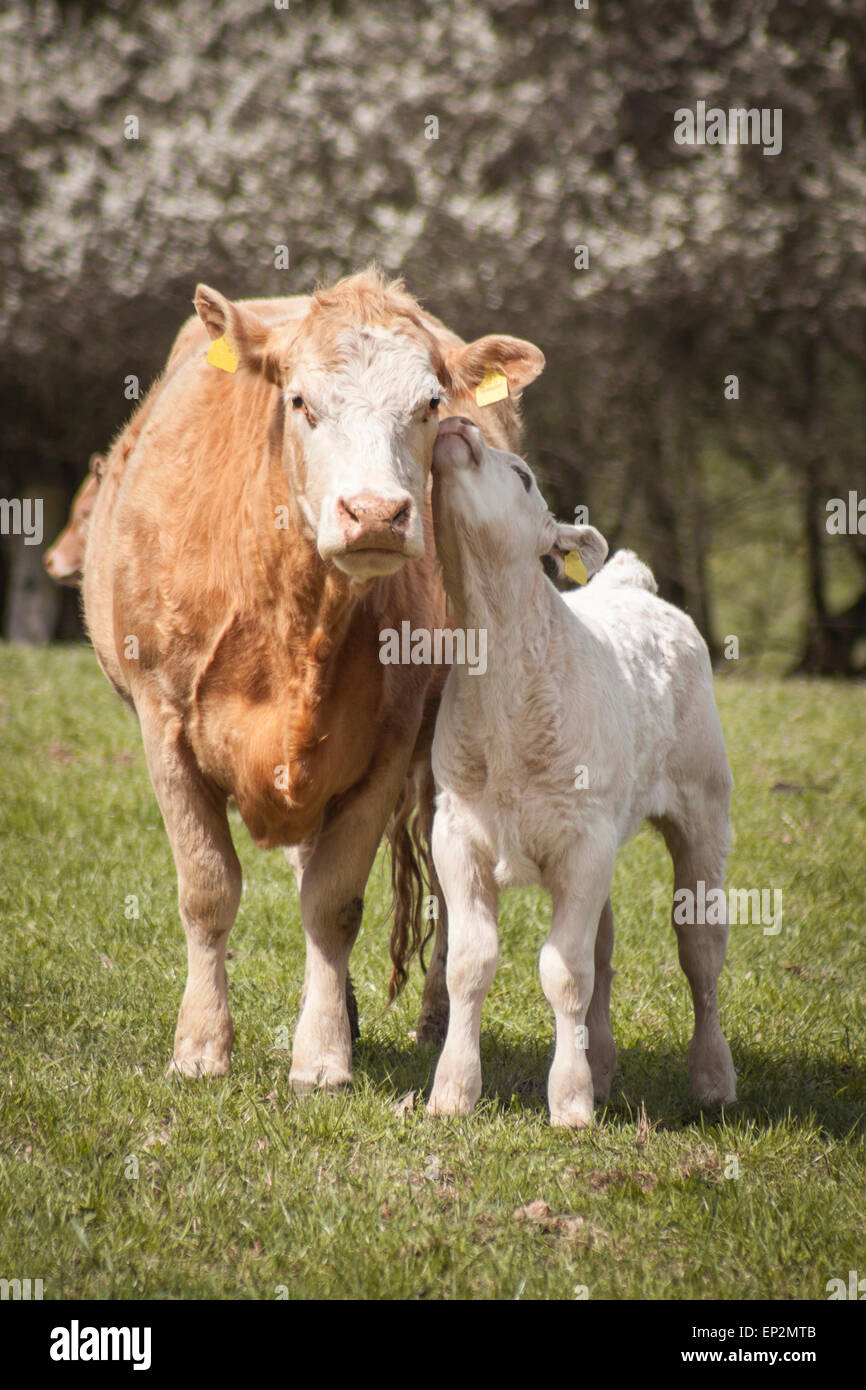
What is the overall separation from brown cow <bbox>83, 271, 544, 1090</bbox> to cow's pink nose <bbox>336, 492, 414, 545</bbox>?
1.30ft

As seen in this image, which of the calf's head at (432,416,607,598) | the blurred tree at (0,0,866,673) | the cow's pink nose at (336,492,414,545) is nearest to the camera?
the cow's pink nose at (336,492,414,545)

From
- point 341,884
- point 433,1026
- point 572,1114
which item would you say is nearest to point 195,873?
point 341,884

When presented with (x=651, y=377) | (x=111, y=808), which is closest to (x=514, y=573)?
(x=111, y=808)

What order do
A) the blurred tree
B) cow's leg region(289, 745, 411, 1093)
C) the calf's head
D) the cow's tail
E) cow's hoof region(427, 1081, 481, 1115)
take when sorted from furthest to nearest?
the blurred tree → the cow's tail → cow's leg region(289, 745, 411, 1093) → cow's hoof region(427, 1081, 481, 1115) → the calf's head

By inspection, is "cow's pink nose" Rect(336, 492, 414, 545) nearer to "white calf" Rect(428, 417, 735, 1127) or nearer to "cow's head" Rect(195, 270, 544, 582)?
"cow's head" Rect(195, 270, 544, 582)

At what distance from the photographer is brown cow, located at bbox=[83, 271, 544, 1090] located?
4203 millimetres

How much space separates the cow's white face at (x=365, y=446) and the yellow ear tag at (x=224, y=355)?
225 millimetres

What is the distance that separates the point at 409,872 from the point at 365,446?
7.50ft

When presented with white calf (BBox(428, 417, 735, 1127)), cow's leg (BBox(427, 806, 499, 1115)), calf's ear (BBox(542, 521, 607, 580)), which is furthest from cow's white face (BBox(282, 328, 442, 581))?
cow's leg (BBox(427, 806, 499, 1115))

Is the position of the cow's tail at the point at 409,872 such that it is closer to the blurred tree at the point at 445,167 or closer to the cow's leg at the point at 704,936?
the cow's leg at the point at 704,936

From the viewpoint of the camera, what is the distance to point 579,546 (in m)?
4.39

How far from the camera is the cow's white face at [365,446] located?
362 centimetres

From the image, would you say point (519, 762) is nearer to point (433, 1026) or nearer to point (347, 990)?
point (347, 990)

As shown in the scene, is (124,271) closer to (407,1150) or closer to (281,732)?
(281,732)
